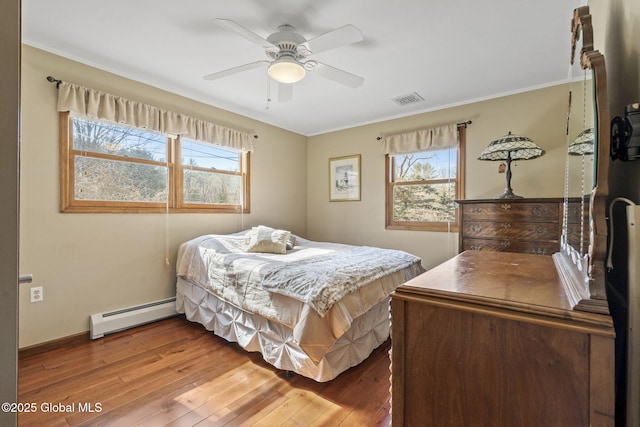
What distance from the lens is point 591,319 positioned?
532 millimetres

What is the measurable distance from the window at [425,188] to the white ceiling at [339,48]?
705mm

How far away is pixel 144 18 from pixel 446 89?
2.72 metres

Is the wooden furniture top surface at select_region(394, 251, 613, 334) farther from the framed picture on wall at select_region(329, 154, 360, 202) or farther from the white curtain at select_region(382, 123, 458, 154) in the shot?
the framed picture on wall at select_region(329, 154, 360, 202)

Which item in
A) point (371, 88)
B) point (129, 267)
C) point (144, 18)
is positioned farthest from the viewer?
point (371, 88)

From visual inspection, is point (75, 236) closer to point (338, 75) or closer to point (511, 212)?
point (338, 75)

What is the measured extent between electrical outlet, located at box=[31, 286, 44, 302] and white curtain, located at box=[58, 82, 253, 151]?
1.46 m

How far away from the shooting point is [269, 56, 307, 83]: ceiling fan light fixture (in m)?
1.96

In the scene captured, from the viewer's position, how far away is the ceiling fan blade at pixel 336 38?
1.70 m

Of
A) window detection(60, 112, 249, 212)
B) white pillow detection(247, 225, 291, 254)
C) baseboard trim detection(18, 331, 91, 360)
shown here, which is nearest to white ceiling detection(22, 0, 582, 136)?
window detection(60, 112, 249, 212)

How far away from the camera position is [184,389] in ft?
Result: 6.06

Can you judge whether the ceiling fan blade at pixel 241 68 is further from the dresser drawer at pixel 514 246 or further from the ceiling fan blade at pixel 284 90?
the dresser drawer at pixel 514 246

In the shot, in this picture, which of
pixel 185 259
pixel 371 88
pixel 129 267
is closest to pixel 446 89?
pixel 371 88

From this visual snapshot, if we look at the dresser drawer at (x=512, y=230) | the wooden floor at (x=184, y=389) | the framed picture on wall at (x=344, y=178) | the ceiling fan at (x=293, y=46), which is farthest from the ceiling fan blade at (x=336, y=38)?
the framed picture on wall at (x=344, y=178)

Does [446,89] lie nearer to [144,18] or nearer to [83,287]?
[144,18]
